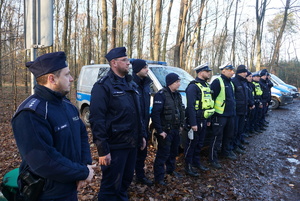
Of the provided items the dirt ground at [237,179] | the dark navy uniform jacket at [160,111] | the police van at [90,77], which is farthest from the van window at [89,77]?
the dark navy uniform jacket at [160,111]

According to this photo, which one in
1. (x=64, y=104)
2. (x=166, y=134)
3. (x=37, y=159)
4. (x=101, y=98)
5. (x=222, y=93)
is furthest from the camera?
(x=222, y=93)

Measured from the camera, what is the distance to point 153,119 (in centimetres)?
381

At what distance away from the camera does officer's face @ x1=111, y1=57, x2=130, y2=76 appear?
2871 millimetres

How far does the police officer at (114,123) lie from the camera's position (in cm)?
266

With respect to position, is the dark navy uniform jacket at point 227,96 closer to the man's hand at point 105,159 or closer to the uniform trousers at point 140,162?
the uniform trousers at point 140,162

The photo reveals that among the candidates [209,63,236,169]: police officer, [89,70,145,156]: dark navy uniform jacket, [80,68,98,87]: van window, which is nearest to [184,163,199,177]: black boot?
[209,63,236,169]: police officer

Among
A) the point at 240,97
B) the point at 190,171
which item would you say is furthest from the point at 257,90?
the point at 190,171

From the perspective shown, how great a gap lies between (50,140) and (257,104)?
26.0 ft

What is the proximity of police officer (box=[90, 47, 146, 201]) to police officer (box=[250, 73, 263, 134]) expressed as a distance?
647 cm

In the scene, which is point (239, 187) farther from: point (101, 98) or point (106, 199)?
point (101, 98)

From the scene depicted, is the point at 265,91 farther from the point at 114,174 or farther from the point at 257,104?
the point at 114,174

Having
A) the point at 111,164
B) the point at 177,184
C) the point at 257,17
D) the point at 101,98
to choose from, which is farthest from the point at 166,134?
the point at 257,17

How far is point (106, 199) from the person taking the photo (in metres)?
2.81

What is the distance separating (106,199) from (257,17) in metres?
22.4
